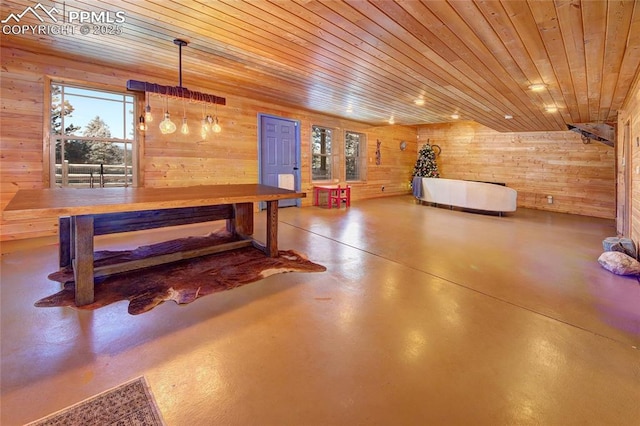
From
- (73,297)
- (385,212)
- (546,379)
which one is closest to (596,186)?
(385,212)

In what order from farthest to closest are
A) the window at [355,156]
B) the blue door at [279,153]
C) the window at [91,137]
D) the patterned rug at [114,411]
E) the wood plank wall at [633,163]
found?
the window at [355,156] < the blue door at [279,153] < the window at [91,137] < the wood plank wall at [633,163] < the patterned rug at [114,411]

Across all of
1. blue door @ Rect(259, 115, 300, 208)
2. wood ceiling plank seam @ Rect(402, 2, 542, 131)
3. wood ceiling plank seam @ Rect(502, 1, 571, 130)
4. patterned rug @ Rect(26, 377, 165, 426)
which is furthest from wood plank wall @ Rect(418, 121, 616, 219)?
patterned rug @ Rect(26, 377, 165, 426)

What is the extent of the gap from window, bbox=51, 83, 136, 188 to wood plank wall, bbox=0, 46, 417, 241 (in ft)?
0.64

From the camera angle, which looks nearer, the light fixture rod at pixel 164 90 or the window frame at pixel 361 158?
the light fixture rod at pixel 164 90

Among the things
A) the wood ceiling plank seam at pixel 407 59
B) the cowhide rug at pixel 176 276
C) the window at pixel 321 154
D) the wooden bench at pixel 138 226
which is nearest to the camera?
the cowhide rug at pixel 176 276

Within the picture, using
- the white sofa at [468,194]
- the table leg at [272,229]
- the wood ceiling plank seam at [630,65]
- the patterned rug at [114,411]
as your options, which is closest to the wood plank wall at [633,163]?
the wood ceiling plank seam at [630,65]

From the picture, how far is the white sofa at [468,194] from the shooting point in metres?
6.35

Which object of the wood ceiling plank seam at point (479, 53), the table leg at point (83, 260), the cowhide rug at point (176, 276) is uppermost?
the wood ceiling plank seam at point (479, 53)

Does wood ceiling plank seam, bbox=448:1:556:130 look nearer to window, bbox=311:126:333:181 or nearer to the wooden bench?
the wooden bench

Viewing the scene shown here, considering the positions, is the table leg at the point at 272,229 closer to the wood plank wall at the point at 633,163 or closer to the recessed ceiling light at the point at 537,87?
the recessed ceiling light at the point at 537,87

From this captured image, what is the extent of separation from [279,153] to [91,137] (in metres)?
3.50

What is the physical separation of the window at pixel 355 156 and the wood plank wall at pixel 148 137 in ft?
2.65

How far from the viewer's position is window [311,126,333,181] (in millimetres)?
8133

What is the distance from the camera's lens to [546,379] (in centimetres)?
154
